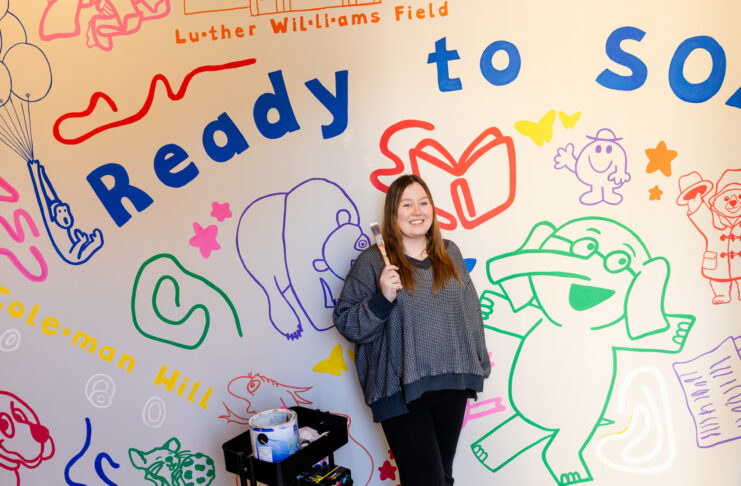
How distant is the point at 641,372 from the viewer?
1.97 meters

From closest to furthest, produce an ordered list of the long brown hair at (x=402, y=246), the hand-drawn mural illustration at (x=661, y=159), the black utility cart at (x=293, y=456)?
1. the black utility cart at (x=293, y=456)
2. the long brown hair at (x=402, y=246)
3. the hand-drawn mural illustration at (x=661, y=159)

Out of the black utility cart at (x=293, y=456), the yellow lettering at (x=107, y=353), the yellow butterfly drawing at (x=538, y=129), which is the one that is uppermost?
the yellow butterfly drawing at (x=538, y=129)

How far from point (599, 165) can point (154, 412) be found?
6.30ft

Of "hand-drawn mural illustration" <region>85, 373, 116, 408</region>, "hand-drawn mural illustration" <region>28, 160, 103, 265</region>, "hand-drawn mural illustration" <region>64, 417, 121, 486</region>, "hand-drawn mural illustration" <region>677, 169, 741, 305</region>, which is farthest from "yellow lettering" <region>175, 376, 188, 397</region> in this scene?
"hand-drawn mural illustration" <region>677, 169, 741, 305</region>

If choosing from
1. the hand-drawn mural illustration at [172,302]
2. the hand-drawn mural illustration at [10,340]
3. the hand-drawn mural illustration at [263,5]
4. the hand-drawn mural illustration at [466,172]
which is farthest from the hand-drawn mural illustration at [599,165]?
the hand-drawn mural illustration at [10,340]

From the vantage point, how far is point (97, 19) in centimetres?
203

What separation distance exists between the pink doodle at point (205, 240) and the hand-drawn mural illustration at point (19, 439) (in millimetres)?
929

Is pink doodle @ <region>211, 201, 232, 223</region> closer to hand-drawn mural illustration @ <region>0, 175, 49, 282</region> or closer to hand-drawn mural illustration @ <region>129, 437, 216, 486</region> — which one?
hand-drawn mural illustration @ <region>0, 175, 49, 282</region>

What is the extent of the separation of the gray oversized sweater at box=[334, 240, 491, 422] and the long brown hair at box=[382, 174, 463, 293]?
0.08 feet

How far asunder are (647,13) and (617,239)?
799 mm

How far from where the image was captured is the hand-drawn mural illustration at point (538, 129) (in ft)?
6.37

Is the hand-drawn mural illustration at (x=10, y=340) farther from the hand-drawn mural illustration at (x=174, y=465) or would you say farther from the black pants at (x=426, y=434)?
the black pants at (x=426, y=434)

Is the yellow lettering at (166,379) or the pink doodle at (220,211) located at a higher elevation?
the pink doodle at (220,211)

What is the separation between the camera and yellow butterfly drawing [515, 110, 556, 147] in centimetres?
194
